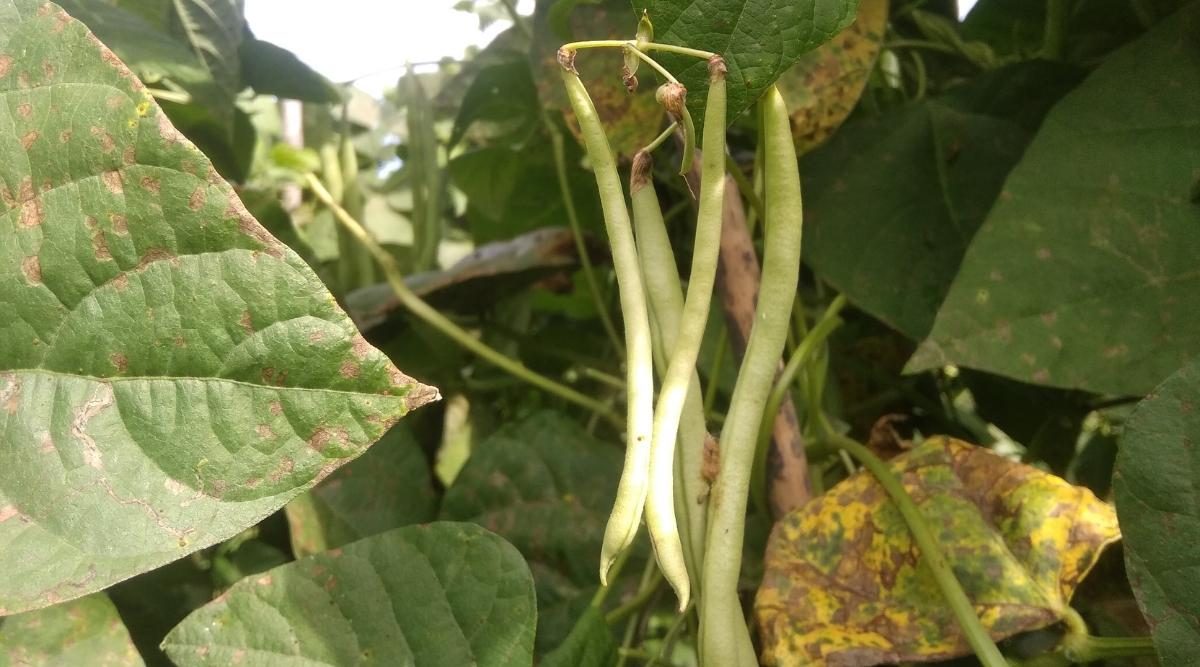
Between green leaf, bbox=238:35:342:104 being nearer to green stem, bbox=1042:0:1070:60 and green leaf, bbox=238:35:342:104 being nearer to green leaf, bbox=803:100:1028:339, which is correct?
green leaf, bbox=803:100:1028:339

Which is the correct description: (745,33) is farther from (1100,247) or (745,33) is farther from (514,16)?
(514,16)

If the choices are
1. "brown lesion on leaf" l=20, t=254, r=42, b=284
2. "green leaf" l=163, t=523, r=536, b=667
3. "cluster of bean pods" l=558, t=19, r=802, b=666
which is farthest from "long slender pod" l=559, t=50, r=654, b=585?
"brown lesion on leaf" l=20, t=254, r=42, b=284

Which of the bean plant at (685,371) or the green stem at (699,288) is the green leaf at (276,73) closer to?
the bean plant at (685,371)

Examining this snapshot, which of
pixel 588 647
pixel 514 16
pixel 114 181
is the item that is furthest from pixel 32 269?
pixel 514 16

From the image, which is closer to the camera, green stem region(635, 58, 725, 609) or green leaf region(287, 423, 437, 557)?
green stem region(635, 58, 725, 609)

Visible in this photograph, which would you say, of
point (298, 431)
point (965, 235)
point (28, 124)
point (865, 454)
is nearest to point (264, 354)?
point (298, 431)
